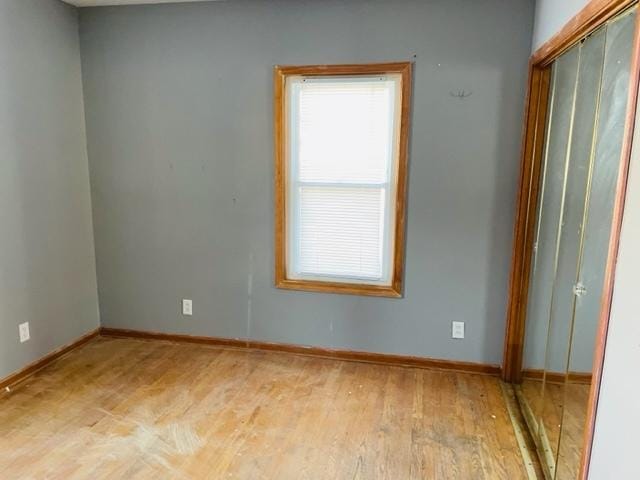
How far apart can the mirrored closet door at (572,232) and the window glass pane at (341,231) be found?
3.20 ft

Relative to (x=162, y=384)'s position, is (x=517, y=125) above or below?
above

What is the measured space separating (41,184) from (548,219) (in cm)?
302

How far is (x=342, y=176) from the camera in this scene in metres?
3.03

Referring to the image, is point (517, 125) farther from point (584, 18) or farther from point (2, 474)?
point (2, 474)

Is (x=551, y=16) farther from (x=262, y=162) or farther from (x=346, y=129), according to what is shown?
(x=262, y=162)

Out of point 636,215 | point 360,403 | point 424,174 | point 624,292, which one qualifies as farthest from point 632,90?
point 360,403

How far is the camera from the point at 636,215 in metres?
1.24

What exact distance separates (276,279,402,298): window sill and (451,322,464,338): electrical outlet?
0.40 meters

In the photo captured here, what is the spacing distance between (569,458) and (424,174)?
67.6 inches

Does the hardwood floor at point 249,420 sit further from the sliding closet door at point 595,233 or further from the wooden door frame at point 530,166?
the sliding closet door at point 595,233

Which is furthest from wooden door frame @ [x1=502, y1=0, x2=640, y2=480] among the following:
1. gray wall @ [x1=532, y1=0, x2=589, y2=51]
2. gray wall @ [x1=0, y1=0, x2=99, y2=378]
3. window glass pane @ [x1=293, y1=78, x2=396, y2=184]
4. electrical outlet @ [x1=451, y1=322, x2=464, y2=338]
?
gray wall @ [x1=0, y1=0, x2=99, y2=378]

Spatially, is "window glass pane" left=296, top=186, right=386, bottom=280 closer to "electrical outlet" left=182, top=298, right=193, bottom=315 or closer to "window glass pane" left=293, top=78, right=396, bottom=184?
"window glass pane" left=293, top=78, right=396, bottom=184

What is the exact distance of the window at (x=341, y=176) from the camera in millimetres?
2902

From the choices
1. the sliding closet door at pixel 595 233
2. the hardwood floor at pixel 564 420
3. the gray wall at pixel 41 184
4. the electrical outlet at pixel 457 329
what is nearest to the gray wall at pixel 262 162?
the electrical outlet at pixel 457 329
